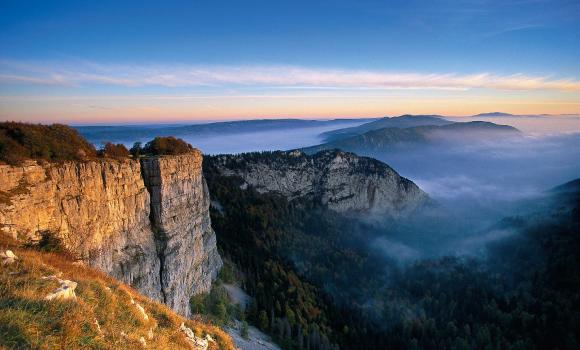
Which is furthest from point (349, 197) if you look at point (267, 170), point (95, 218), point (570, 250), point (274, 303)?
point (95, 218)

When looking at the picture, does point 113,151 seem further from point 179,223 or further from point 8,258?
point 8,258

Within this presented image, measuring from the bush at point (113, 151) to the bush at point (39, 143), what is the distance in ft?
8.76

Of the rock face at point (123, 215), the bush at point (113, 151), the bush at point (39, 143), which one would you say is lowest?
the rock face at point (123, 215)

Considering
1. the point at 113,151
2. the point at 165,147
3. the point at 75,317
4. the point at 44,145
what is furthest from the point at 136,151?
the point at 75,317

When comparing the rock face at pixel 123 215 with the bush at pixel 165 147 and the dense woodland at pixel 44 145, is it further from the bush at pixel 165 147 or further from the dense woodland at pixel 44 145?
the bush at pixel 165 147

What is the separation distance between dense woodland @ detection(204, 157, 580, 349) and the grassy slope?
5566 cm

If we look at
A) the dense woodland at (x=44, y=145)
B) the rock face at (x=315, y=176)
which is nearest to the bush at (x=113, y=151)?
the dense woodland at (x=44, y=145)

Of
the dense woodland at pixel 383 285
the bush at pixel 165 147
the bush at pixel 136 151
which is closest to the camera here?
the bush at pixel 136 151

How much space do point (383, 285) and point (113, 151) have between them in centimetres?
11898

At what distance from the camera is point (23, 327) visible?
941cm

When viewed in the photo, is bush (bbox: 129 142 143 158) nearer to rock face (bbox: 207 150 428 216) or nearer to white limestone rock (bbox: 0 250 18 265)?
white limestone rock (bbox: 0 250 18 265)

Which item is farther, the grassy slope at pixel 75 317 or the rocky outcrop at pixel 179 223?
the rocky outcrop at pixel 179 223

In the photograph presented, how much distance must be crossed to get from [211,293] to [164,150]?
28550 mm

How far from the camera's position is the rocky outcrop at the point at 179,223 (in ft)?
135
